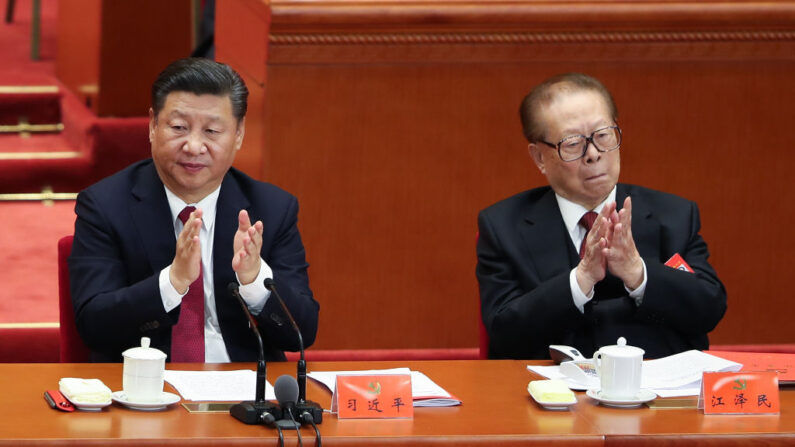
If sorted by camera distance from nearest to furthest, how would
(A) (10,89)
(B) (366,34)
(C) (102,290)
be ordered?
1. (C) (102,290)
2. (B) (366,34)
3. (A) (10,89)

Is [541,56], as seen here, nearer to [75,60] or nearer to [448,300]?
[448,300]

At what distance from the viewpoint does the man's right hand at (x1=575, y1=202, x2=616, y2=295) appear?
2373 millimetres

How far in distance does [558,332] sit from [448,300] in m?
0.99

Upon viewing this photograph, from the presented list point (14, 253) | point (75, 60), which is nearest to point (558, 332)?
point (14, 253)

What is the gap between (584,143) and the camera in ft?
8.51

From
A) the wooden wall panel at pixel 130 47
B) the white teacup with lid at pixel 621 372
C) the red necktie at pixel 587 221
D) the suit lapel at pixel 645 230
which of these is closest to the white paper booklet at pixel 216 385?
the white teacup with lid at pixel 621 372

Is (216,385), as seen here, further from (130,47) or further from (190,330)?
(130,47)

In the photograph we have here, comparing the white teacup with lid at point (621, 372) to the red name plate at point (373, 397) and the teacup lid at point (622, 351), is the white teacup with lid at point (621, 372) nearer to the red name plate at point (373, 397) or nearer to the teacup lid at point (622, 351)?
the teacup lid at point (622, 351)

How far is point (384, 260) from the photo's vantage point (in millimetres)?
3420

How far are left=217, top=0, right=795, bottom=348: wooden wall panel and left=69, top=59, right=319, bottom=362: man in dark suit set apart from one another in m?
0.82

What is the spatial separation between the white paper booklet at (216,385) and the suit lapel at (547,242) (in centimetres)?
73

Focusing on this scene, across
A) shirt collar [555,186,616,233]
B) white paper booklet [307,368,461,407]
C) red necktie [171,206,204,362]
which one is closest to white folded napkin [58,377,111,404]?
white paper booklet [307,368,461,407]

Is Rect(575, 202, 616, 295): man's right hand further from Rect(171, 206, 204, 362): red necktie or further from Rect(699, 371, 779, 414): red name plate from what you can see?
Rect(171, 206, 204, 362): red necktie

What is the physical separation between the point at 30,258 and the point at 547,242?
2112 millimetres
